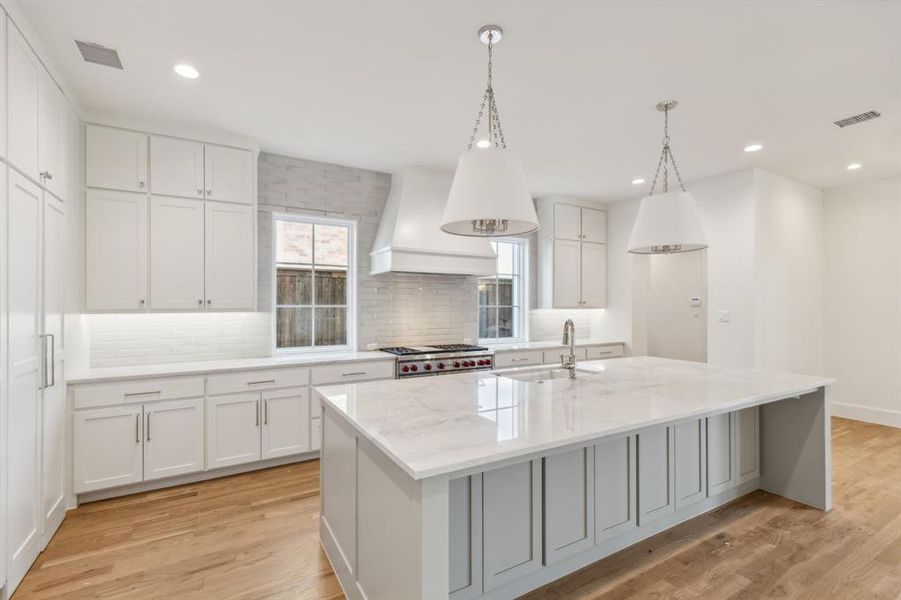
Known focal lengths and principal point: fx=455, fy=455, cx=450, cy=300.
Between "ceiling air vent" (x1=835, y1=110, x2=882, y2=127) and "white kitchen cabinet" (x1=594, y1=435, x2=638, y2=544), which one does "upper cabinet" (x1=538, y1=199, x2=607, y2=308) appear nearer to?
"ceiling air vent" (x1=835, y1=110, x2=882, y2=127)

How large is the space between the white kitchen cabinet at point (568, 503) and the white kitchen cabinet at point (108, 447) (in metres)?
2.79

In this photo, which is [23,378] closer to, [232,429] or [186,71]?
Result: [232,429]

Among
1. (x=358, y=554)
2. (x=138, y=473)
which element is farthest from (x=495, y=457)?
(x=138, y=473)

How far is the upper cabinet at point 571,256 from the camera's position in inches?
224

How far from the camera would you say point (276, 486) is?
333cm

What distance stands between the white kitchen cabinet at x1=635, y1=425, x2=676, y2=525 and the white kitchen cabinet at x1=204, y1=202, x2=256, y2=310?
10.1 ft

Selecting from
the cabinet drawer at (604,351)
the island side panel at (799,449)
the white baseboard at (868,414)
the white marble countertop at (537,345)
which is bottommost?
the white baseboard at (868,414)

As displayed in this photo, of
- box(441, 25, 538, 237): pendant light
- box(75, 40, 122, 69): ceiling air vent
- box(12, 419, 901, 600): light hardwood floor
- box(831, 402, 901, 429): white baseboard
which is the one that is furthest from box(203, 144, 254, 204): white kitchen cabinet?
box(831, 402, 901, 429): white baseboard

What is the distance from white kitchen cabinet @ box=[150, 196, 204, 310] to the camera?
3395 millimetres

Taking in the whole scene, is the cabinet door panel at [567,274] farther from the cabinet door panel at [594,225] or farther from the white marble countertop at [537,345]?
the white marble countertop at [537,345]

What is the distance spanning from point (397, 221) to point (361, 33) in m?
2.10

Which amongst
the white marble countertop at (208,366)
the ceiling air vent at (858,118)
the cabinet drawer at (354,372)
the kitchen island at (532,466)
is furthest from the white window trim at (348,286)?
the ceiling air vent at (858,118)

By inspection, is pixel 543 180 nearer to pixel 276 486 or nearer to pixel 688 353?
pixel 688 353

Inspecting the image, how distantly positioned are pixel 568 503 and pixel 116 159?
372 cm
